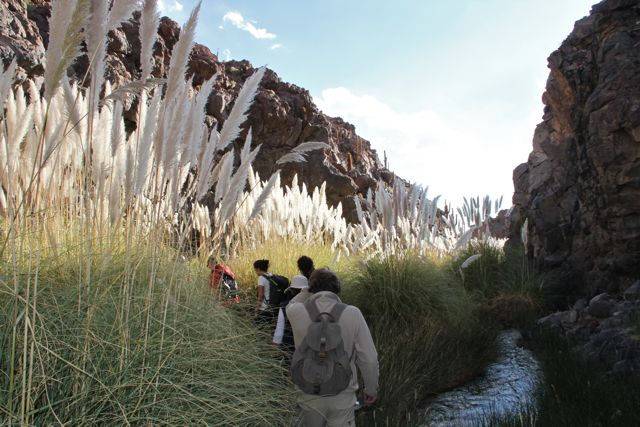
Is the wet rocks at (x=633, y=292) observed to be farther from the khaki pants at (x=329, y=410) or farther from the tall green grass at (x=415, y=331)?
the khaki pants at (x=329, y=410)

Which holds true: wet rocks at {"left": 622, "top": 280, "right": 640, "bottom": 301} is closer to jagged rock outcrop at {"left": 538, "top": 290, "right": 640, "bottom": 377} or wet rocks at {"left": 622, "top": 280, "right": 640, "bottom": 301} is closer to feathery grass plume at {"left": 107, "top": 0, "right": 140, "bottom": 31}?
jagged rock outcrop at {"left": 538, "top": 290, "right": 640, "bottom": 377}

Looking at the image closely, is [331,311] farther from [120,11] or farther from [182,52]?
[120,11]

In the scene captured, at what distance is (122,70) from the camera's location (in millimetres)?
18500

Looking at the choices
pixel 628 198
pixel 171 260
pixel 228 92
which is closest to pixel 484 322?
pixel 628 198

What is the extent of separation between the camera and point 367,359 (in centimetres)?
255

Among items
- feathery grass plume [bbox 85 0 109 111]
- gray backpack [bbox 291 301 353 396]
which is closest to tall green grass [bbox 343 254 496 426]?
gray backpack [bbox 291 301 353 396]

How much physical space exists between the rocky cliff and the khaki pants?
16350mm

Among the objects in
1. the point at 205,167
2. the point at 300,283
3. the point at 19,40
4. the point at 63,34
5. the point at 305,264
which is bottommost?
the point at 300,283

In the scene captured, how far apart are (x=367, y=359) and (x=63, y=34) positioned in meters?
1.90

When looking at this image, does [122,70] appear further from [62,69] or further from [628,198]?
[62,69]

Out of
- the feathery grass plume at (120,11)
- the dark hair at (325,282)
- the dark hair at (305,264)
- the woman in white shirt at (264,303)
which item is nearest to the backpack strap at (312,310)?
the dark hair at (325,282)

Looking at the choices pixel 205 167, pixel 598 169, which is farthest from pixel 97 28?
pixel 598 169

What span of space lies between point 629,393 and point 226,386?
8.83ft

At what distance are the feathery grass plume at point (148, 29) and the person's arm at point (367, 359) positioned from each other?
1.51m
